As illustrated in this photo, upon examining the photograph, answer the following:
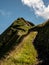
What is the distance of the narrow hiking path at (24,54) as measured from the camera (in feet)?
224

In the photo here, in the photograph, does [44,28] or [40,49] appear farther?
[44,28]

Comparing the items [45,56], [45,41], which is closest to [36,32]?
[45,41]

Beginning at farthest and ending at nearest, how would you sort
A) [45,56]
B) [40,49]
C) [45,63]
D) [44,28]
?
[44,28] → [40,49] → [45,56] → [45,63]

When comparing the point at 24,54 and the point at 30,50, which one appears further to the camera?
the point at 30,50

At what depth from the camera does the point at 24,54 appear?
7262 cm

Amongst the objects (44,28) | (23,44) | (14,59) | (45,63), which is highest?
(44,28)

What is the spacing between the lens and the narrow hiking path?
68.2 m

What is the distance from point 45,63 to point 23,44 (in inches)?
534

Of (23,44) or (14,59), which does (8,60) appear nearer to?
(14,59)

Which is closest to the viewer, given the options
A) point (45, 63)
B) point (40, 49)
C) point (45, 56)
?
point (45, 63)

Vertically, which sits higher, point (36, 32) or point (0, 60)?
point (36, 32)

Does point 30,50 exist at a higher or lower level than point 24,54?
higher

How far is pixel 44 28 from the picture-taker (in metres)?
85.4

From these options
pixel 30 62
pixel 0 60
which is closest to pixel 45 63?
pixel 30 62
